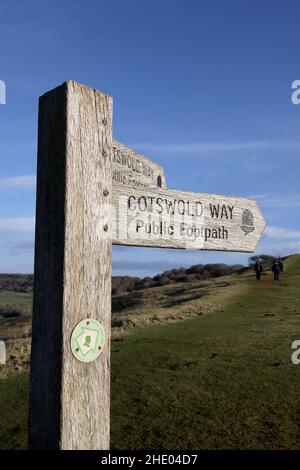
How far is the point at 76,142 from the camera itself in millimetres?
2963

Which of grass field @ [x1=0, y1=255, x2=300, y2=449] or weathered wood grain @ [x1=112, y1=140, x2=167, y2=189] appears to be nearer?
weathered wood grain @ [x1=112, y1=140, x2=167, y2=189]

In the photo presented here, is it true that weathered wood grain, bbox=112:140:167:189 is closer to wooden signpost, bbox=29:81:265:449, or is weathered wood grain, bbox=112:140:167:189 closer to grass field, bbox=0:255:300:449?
wooden signpost, bbox=29:81:265:449

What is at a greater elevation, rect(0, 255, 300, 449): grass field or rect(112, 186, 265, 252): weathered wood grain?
rect(112, 186, 265, 252): weathered wood grain

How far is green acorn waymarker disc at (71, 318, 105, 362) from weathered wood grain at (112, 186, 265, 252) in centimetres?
59

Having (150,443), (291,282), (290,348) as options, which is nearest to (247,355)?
A: (290,348)

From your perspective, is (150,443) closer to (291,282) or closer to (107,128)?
(107,128)

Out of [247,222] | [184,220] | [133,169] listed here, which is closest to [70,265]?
[184,220]

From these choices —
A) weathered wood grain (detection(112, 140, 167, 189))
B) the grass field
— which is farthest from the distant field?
weathered wood grain (detection(112, 140, 167, 189))

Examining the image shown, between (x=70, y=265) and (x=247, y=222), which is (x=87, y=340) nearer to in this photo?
(x=70, y=265)

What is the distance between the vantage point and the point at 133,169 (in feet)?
13.0

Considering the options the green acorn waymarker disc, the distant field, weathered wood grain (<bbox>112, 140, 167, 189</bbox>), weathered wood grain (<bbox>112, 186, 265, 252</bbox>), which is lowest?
the distant field

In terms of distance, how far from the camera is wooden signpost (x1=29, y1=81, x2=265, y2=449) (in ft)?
9.44

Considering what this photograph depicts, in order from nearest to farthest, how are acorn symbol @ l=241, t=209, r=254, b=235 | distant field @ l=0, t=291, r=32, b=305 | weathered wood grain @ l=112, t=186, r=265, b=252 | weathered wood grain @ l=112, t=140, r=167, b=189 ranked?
weathered wood grain @ l=112, t=186, r=265, b=252 → weathered wood grain @ l=112, t=140, r=167, b=189 → acorn symbol @ l=241, t=209, r=254, b=235 → distant field @ l=0, t=291, r=32, b=305

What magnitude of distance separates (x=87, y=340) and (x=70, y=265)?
0.49 metres
